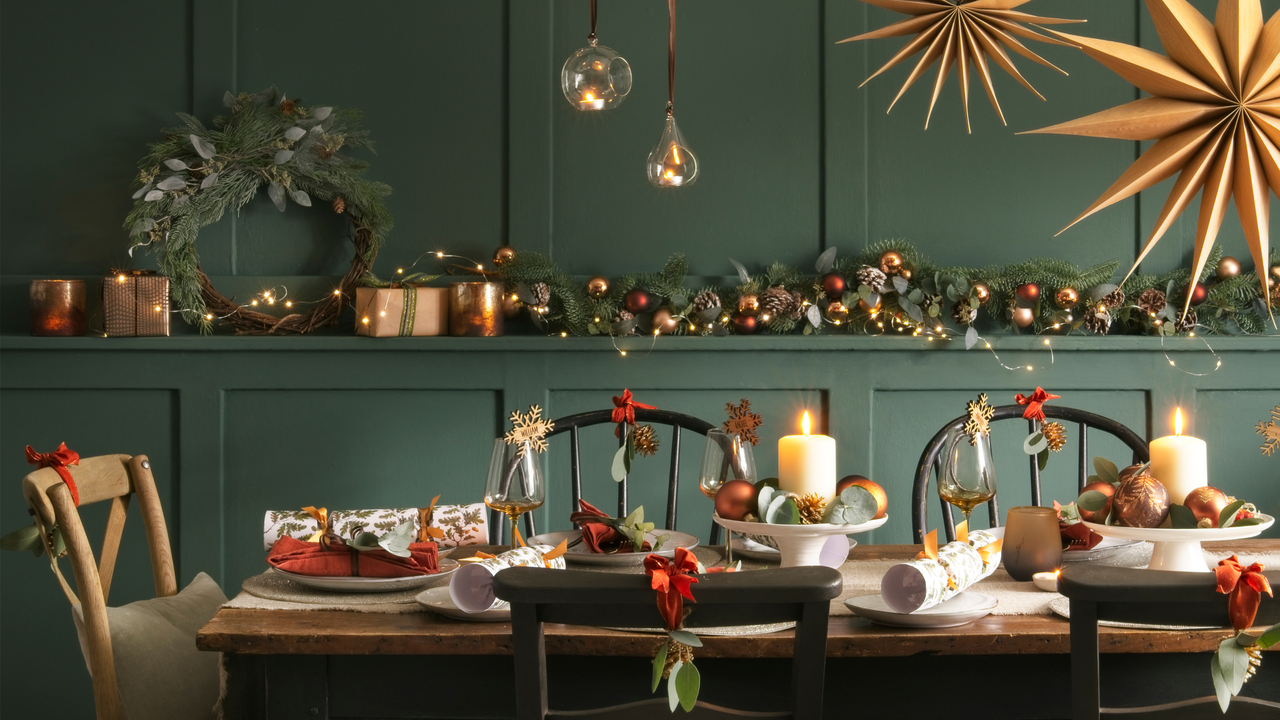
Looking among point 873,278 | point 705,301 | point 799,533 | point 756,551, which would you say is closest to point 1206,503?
point 799,533

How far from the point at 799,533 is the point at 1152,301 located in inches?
67.1

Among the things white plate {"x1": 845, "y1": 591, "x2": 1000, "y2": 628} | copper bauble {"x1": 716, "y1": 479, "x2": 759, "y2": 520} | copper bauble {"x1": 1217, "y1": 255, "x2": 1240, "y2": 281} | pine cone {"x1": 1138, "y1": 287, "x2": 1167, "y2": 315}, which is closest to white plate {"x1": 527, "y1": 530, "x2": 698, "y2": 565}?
copper bauble {"x1": 716, "y1": 479, "x2": 759, "y2": 520}

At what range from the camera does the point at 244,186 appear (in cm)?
253

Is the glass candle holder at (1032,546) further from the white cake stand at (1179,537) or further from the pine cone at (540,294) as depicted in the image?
the pine cone at (540,294)

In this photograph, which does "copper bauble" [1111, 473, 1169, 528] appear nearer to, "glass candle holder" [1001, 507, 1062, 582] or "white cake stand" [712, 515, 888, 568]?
"glass candle holder" [1001, 507, 1062, 582]

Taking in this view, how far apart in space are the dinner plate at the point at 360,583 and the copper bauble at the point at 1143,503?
928 mm

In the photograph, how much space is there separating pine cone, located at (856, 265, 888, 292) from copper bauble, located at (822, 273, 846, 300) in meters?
0.05

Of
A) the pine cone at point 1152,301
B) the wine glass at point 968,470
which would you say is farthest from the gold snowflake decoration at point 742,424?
the pine cone at point 1152,301

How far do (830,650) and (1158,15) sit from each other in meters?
0.77

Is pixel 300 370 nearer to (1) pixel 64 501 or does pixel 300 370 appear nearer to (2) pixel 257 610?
(1) pixel 64 501

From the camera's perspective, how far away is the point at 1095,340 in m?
2.54

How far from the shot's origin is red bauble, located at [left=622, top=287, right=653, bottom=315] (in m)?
2.48

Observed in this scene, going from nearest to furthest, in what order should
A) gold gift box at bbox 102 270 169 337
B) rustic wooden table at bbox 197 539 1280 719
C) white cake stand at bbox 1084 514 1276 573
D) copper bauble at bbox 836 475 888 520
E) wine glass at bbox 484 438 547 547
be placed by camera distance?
rustic wooden table at bbox 197 539 1280 719 < white cake stand at bbox 1084 514 1276 573 < copper bauble at bbox 836 475 888 520 < wine glass at bbox 484 438 547 547 < gold gift box at bbox 102 270 169 337

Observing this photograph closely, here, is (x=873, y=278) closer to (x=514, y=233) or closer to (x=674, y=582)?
(x=514, y=233)
